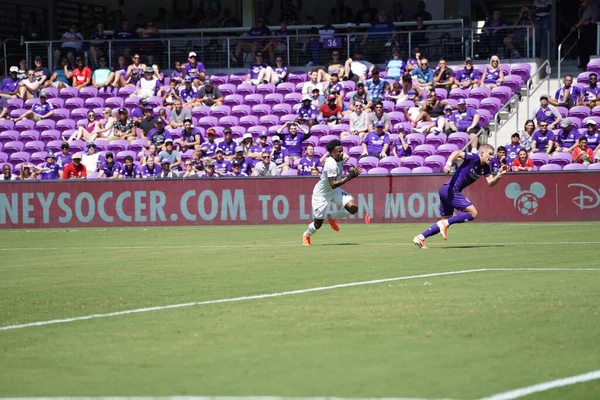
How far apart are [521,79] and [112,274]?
→ 18.6 m

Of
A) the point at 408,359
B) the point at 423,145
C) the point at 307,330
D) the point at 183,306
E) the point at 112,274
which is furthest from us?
the point at 423,145

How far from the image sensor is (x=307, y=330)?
7898mm

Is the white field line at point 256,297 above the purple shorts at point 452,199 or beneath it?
beneath

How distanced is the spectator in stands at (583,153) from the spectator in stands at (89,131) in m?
14.0

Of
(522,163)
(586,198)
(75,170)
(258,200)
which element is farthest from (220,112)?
(586,198)

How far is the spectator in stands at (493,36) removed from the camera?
30022 millimetres

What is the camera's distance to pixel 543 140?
25.4 meters

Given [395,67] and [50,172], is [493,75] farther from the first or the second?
[50,172]

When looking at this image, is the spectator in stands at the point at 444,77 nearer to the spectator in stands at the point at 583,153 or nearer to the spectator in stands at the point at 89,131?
the spectator in stands at the point at 583,153

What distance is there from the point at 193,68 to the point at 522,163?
1216 cm

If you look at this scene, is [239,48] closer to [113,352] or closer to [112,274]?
[112,274]

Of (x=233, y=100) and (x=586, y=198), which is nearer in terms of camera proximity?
(x=586, y=198)

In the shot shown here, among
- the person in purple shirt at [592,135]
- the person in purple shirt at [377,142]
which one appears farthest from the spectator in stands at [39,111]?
the person in purple shirt at [592,135]

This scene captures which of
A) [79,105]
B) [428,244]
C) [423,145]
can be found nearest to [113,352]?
[428,244]
